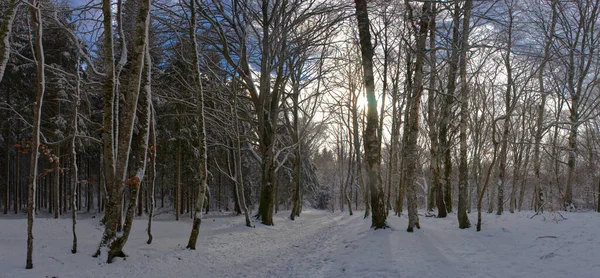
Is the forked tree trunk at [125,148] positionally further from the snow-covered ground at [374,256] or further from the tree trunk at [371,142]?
the tree trunk at [371,142]

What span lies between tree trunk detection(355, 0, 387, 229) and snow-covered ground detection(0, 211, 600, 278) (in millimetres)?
556

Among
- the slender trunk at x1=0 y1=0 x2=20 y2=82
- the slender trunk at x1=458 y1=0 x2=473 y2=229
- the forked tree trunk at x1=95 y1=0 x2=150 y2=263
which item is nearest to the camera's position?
the slender trunk at x1=0 y1=0 x2=20 y2=82

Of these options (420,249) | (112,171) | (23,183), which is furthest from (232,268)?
(23,183)

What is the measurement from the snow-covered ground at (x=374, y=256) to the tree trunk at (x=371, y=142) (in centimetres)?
56

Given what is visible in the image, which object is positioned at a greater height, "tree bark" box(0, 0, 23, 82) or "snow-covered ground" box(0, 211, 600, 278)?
"tree bark" box(0, 0, 23, 82)

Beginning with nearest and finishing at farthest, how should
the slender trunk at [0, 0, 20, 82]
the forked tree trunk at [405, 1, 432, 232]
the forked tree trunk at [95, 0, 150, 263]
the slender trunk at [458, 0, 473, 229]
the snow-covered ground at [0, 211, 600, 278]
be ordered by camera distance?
the snow-covered ground at [0, 211, 600, 278] → the slender trunk at [0, 0, 20, 82] → the forked tree trunk at [95, 0, 150, 263] → the forked tree trunk at [405, 1, 432, 232] → the slender trunk at [458, 0, 473, 229]

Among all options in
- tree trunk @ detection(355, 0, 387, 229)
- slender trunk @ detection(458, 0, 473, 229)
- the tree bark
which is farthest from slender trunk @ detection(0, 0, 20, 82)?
slender trunk @ detection(458, 0, 473, 229)

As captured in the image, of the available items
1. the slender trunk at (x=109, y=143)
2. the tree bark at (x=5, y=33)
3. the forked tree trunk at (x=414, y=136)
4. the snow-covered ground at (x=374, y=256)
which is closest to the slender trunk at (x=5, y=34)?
the tree bark at (x=5, y=33)

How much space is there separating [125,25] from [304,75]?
8.64 metres

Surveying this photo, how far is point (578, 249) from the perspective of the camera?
17.1 feet

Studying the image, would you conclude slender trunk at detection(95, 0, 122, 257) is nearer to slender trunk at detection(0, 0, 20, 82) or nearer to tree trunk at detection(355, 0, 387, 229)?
slender trunk at detection(0, 0, 20, 82)

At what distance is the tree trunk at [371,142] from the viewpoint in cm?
898

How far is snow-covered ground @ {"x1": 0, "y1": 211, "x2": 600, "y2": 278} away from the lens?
5.00 metres

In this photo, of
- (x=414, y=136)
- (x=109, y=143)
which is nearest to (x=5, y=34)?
(x=109, y=143)
